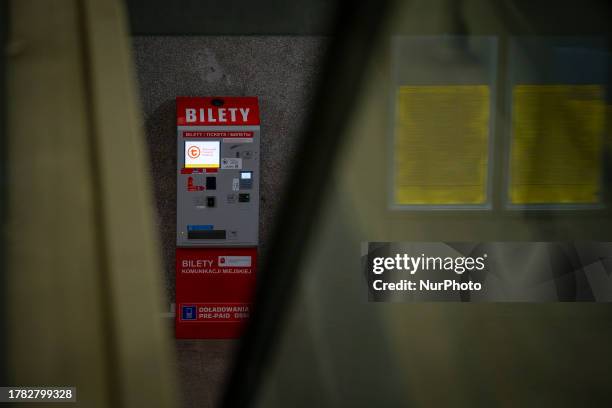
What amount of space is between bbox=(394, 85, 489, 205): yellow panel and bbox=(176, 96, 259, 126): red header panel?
3538mm

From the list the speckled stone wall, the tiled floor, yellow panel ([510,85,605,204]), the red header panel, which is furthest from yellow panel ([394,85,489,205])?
the speckled stone wall

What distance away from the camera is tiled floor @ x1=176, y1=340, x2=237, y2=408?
118 inches

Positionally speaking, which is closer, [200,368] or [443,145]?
[443,145]

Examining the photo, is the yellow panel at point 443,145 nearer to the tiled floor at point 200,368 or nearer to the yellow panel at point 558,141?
the yellow panel at point 558,141

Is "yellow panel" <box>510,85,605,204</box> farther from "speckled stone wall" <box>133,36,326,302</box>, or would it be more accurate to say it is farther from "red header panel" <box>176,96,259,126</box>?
"speckled stone wall" <box>133,36,326,302</box>

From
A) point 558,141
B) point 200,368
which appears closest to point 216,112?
point 200,368

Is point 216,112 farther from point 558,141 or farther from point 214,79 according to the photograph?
point 558,141

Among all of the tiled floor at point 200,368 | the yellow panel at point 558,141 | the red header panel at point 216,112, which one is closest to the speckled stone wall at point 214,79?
the red header panel at point 216,112

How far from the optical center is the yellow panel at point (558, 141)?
39.9 inches

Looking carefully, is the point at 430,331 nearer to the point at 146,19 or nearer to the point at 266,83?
the point at 146,19

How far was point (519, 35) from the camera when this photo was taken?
101cm

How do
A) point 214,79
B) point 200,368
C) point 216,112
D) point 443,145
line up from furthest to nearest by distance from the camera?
1. point 214,79
2. point 216,112
3. point 200,368
4. point 443,145

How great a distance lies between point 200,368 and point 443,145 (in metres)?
3.07

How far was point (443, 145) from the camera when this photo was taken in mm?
987
